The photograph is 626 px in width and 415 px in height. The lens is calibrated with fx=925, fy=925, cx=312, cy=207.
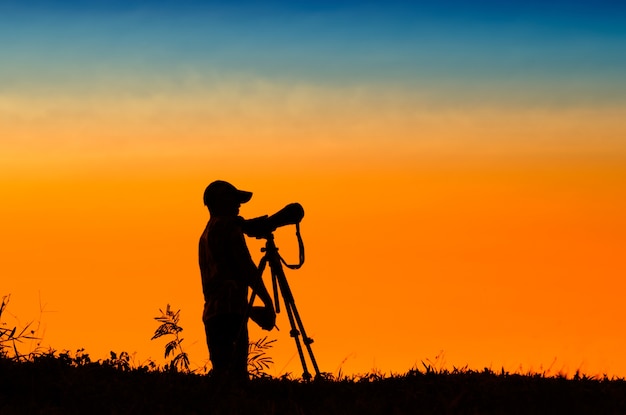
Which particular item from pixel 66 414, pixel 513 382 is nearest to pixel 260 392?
pixel 66 414

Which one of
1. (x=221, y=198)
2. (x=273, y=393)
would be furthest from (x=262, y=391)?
(x=221, y=198)

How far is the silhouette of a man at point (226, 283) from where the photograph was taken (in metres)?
11.8

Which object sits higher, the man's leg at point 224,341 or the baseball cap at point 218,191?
the baseball cap at point 218,191

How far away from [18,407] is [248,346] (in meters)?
2.98

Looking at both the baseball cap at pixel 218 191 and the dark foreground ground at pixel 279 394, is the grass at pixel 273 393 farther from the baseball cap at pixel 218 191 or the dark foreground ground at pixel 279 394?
the baseball cap at pixel 218 191

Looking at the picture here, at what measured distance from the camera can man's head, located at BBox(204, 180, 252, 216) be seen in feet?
39.8

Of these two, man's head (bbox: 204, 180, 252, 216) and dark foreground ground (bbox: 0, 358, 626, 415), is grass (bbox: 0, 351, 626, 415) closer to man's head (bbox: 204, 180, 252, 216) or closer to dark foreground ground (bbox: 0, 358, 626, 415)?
dark foreground ground (bbox: 0, 358, 626, 415)

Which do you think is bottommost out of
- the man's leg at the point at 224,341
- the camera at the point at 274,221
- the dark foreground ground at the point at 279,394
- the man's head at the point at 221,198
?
the dark foreground ground at the point at 279,394

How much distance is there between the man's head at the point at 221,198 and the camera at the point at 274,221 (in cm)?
53

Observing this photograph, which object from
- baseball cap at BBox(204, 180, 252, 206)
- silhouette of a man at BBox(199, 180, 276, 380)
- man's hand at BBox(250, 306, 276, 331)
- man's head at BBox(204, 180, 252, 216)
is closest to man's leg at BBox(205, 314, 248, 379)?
silhouette of a man at BBox(199, 180, 276, 380)

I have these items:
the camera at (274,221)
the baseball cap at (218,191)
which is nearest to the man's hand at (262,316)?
the camera at (274,221)

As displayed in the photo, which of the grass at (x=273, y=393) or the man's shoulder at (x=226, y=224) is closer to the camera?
the grass at (x=273, y=393)

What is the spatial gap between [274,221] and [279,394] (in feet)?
7.06

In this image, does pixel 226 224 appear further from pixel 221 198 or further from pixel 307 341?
pixel 307 341
